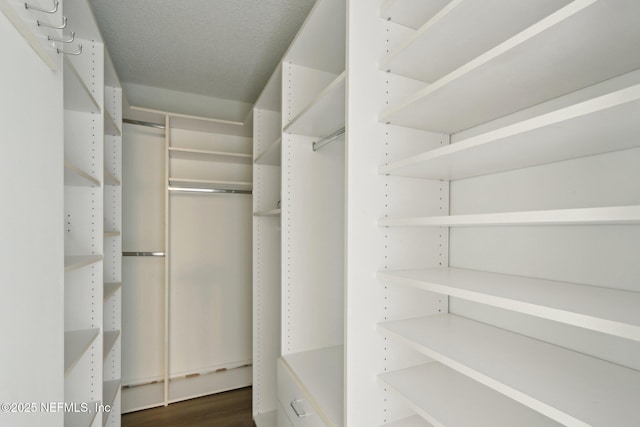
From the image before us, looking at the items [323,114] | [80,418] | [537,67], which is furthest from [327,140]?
[80,418]

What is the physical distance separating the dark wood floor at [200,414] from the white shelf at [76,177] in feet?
6.09

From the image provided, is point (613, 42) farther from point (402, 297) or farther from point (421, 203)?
point (402, 297)

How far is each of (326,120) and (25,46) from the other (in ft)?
3.41

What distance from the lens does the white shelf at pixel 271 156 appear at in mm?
1867

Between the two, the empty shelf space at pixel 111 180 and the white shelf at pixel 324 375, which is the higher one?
the empty shelf space at pixel 111 180

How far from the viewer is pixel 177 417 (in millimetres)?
2340

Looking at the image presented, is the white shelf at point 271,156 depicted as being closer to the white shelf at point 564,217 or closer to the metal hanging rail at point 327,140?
the metal hanging rail at point 327,140

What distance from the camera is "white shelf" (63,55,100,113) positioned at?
3.92 feet

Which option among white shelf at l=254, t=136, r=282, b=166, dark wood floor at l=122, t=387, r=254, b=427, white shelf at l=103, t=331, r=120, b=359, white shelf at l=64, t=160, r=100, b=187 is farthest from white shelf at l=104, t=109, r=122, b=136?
dark wood floor at l=122, t=387, r=254, b=427

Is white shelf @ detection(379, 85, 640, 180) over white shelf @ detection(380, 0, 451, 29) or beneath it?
beneath

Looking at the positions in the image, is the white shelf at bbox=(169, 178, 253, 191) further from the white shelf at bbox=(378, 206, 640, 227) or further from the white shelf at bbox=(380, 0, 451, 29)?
the white shelf at bbox=(378, 206, 640, 227)

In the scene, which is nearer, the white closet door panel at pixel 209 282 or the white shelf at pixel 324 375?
the white shelf at pixel 324 375

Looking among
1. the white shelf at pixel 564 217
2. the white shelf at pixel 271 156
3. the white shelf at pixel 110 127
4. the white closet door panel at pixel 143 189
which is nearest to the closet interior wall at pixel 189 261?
the white closet door panel at pixel 143 189

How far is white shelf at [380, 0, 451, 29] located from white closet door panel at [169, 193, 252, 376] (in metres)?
2.18
